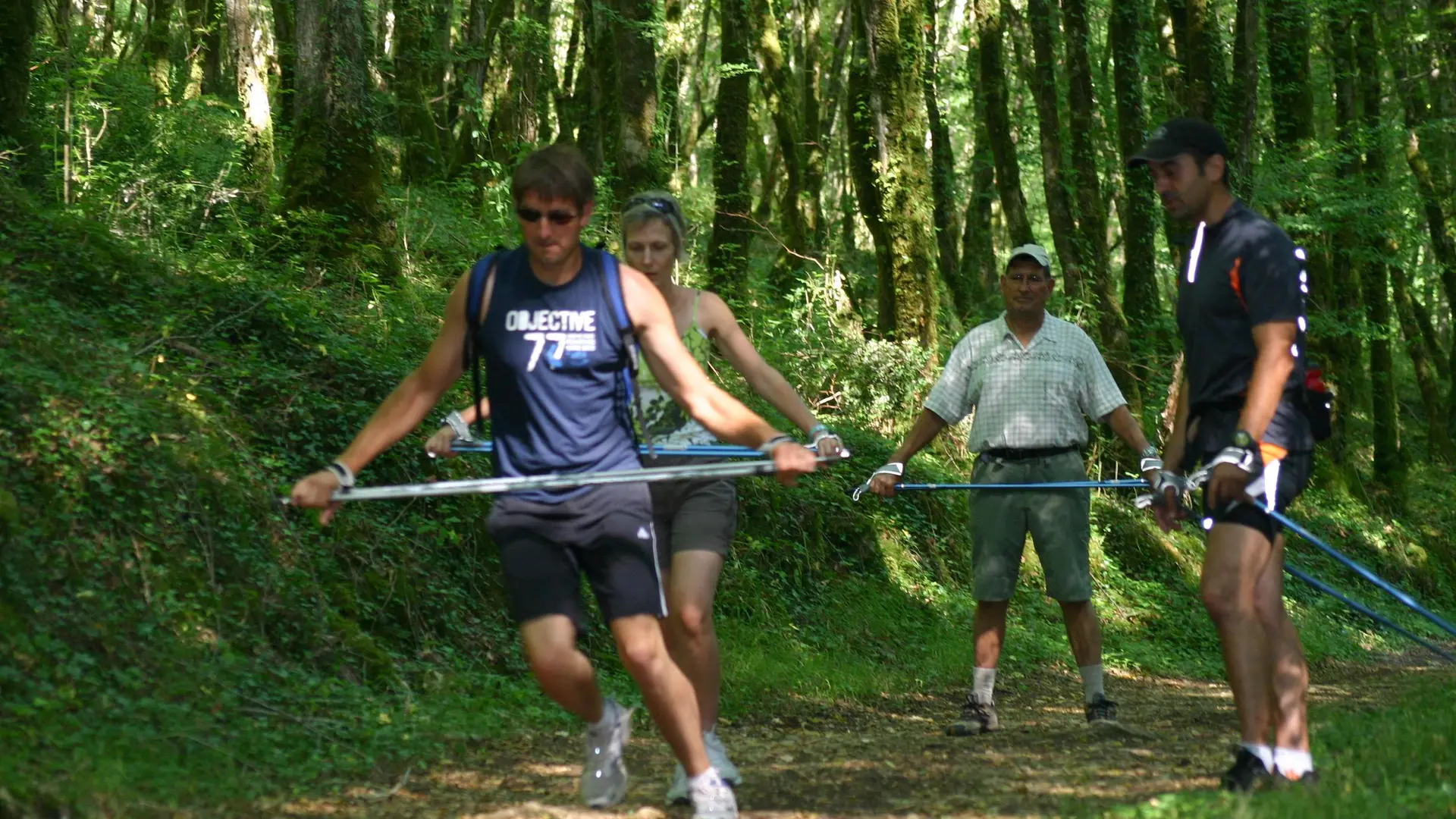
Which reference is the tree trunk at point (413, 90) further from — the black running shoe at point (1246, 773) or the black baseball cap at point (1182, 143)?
the black running shoe at point (1246, 773)

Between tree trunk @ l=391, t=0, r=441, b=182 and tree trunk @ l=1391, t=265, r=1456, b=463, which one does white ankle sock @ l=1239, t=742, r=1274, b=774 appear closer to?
tree trunk @ l=391, t=0, r=441, b=182

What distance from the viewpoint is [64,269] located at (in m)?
9.32

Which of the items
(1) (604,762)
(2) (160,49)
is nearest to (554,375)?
(1) (604,762)

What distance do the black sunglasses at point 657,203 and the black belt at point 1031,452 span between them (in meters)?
2.83

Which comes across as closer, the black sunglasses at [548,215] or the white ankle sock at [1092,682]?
the black sunglasses at [548,215]

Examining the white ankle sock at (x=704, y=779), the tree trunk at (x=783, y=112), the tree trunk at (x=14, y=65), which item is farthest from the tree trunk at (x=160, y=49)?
the white ankle sock at (x=704, y=779)

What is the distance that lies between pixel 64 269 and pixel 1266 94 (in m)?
22.6

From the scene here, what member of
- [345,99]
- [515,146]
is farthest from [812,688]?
[515,146]

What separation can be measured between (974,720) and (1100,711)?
71 centimetres

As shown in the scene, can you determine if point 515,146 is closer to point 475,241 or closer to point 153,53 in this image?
point 475,241

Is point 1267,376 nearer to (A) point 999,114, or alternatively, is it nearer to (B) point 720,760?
(B) point 720,760

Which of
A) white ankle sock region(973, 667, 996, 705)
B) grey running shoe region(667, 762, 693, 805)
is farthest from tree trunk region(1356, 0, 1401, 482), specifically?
grey running shoe region(667, 762, 693, 805)

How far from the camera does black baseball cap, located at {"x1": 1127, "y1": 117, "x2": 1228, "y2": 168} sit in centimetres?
590

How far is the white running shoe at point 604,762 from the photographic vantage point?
217 inches
